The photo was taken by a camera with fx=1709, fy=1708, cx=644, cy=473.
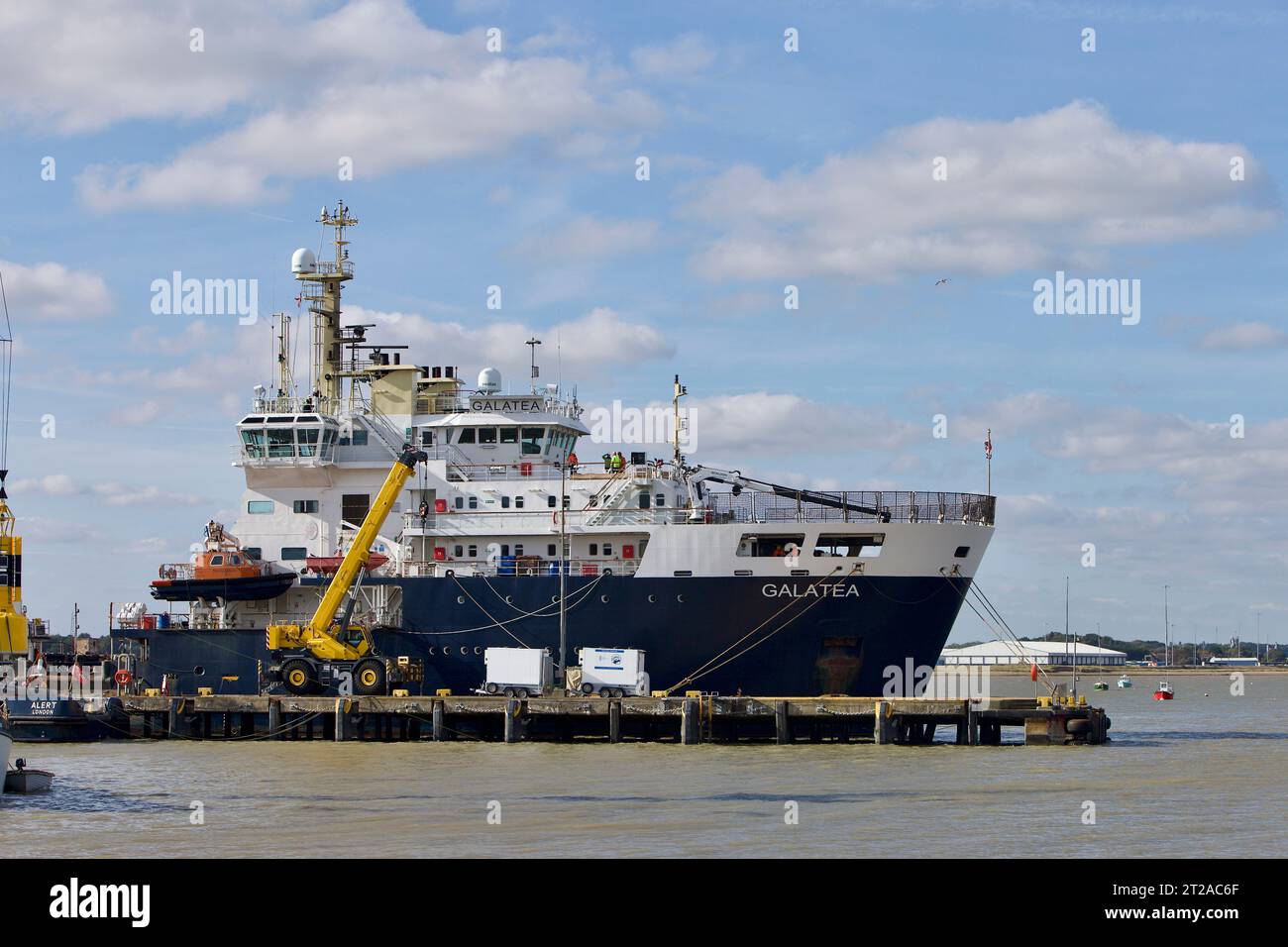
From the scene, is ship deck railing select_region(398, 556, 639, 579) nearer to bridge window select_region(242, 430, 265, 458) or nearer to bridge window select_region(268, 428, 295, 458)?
bridge window select_region(268, 428, 295, 458)

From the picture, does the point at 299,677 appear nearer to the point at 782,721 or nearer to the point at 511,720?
the point at 511,720

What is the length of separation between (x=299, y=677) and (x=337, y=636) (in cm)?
140

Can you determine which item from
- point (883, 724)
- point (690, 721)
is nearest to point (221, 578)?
point (690, 721)

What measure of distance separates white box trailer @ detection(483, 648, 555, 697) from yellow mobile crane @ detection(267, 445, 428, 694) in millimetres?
3262

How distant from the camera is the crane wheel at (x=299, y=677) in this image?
144 ft

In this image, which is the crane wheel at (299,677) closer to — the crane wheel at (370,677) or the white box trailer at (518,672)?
the crane wheel at (370,677)

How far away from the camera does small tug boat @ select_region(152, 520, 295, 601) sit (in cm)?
4603

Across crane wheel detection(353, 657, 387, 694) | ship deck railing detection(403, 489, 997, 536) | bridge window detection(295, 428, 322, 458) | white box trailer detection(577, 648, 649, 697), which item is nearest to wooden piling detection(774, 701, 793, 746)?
white box trailer detection(577, 648, 649, 697)

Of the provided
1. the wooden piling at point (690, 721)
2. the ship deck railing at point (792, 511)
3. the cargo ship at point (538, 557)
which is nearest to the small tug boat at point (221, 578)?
the cargo ship at point (538, 557)

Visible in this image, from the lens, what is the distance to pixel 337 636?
4406cm

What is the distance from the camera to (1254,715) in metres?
74.1

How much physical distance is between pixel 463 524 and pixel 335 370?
8614mm
